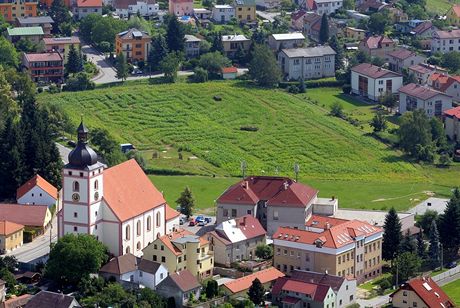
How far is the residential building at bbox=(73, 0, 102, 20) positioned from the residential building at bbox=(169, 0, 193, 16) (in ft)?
27.0

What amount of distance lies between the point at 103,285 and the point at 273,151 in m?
38.4

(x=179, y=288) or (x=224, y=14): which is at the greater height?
(x=224, y=14)

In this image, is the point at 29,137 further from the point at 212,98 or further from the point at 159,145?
the point at 212,98

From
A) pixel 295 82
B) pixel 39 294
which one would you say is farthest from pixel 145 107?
pixel 39 294

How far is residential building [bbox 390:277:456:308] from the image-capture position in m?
83.2

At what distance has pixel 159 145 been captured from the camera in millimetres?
117438

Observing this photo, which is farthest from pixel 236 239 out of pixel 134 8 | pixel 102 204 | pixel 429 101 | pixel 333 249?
pixel 134 8

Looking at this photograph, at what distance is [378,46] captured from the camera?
481 ft

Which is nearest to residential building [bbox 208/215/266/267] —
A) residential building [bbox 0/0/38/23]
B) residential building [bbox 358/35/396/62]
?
residential building [bbox 358/35/396/62]

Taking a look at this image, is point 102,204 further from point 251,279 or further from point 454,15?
point 454,15

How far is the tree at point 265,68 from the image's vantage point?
13512cm

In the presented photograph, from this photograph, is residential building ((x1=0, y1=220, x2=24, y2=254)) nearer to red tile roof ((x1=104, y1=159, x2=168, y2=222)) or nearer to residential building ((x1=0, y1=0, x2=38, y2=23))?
red tile roof ((x1=104, y1=159, x2=168, y2=222))

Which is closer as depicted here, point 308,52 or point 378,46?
point 308,52

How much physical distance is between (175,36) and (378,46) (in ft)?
68.9
